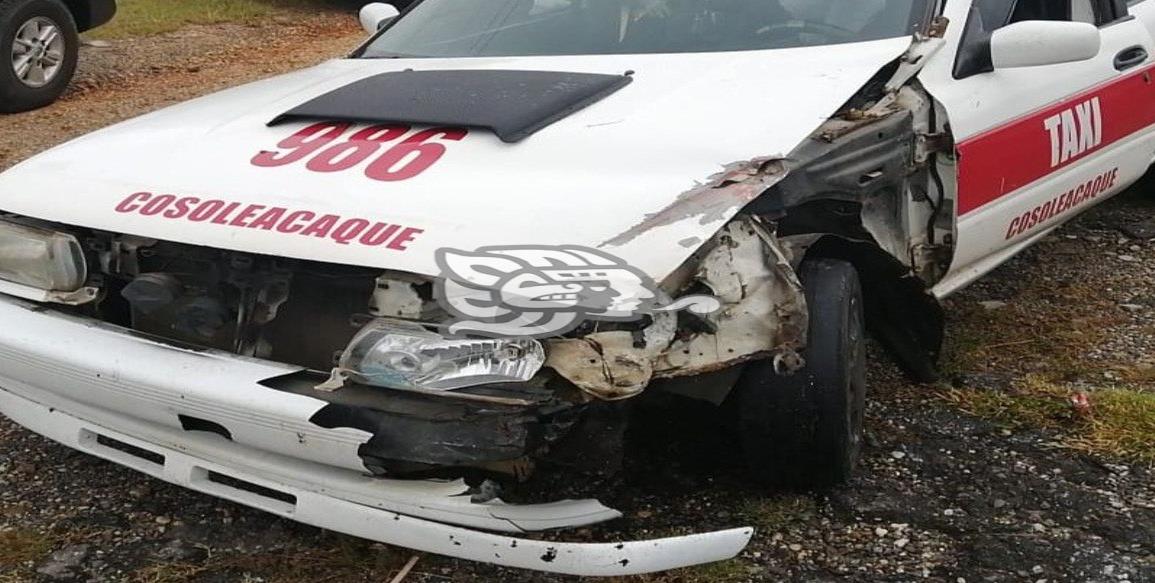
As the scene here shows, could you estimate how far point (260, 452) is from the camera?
2359 mm

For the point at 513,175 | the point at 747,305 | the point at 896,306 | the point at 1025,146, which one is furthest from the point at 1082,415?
the point at 513,175

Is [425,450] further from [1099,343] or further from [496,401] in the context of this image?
[1099,343]

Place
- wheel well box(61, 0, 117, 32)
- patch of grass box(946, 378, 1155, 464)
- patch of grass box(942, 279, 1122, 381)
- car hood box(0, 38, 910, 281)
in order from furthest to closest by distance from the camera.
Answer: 1. wheel well box(61, 0, 117, 32)
2. patch of grass box(942, 279, 1122, 381)
3. patch of grass box(946, 378, 1155, 464)
4. car hood box(0, 38, 910, 281)

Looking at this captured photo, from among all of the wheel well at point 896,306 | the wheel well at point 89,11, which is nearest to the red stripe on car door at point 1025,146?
the wheel well at point 896,306

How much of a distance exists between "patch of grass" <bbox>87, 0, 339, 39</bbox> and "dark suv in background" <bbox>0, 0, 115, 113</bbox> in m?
2.29

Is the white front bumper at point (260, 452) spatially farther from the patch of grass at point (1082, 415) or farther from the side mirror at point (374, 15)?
the side mirror at point (374, 15)

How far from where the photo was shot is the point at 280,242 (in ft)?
7.55

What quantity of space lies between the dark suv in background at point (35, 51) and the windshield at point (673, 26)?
14.2 feet

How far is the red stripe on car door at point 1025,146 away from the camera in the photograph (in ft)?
10.6

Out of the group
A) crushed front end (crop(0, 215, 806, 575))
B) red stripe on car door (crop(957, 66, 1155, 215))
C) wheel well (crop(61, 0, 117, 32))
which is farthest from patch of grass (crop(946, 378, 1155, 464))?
wheel well (crop(61, 0, 117, 32))

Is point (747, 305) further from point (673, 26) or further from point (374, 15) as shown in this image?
point (374, 15)

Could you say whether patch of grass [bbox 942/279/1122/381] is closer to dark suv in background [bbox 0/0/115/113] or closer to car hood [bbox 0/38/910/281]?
car hood [bbox 0/38/910/281]

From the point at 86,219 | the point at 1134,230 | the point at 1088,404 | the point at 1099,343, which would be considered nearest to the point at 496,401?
the point at 86,219

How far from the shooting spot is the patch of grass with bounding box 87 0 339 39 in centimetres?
987
